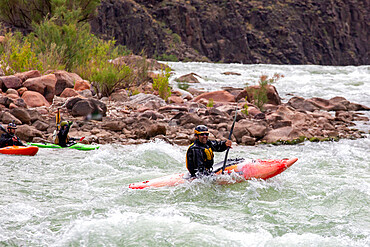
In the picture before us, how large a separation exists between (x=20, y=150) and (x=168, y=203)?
3.48 m

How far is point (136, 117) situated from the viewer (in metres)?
10.1

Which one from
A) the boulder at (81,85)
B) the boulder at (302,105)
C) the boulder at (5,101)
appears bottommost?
the boulder at (302,105)

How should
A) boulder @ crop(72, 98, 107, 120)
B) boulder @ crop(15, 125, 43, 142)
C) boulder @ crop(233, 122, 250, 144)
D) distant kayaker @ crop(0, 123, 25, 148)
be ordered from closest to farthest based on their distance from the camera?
distant kayaker @ crop(0, 123, 25, 148) < boulder @ crop(15, 125, 43, 142) < boulder @ crop(233, 122, 250, 144) < boulder @ crop(72, 98, 107, 120)

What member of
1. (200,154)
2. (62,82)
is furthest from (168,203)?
(62,82)

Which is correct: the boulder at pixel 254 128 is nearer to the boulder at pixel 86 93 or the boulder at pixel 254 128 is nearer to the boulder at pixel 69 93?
the boulder at pixel 86 93

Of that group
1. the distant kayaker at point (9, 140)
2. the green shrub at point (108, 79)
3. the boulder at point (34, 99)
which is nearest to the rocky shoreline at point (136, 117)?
the boulder at point (34, 99)

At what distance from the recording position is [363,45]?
65250mm

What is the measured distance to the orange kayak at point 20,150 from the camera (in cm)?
709

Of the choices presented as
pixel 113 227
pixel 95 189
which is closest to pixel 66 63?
pixel 95 189

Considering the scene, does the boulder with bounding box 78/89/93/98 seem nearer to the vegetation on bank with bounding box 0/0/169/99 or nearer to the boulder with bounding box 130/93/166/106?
the vegetation on bank with bounding box 0/0/169/99

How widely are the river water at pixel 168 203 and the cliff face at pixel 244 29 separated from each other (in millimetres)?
38730

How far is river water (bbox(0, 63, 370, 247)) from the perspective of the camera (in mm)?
3705

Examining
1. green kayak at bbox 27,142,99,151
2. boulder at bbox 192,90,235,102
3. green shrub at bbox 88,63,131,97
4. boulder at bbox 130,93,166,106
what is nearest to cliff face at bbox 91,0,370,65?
boulder at bbox 192,90,235,102

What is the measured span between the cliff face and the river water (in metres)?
38.7
